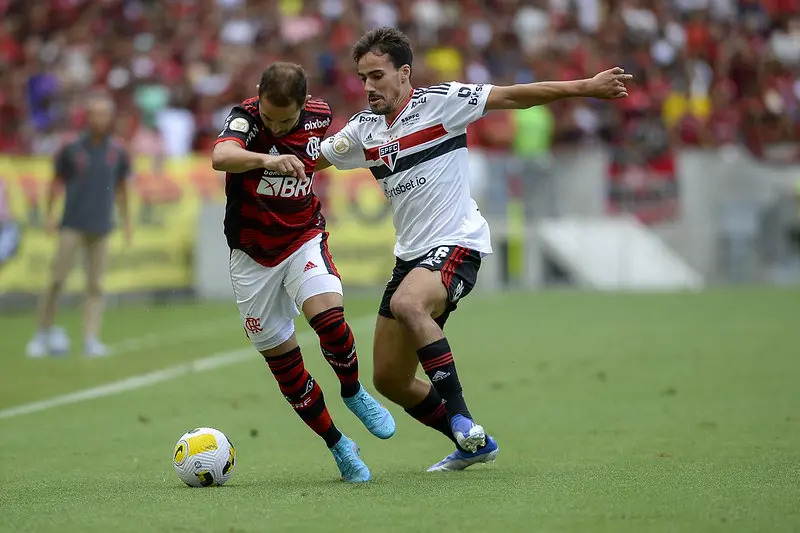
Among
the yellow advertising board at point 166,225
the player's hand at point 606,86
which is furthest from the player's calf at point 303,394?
the yellow advertising board at point 166,225

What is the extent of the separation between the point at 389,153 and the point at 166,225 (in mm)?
13746

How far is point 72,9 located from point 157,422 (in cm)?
1762

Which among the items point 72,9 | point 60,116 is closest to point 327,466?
point 60,116

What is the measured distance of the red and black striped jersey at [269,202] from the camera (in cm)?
739

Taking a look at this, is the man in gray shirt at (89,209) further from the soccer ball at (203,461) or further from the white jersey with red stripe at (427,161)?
the soccer ball at (203,461)

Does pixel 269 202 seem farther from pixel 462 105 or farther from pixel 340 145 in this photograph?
pixel 462 105

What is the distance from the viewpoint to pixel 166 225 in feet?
68.7

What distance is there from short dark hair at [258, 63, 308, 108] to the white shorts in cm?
91

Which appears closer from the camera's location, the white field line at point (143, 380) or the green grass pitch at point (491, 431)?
the green grass pitch at point (491, 431)

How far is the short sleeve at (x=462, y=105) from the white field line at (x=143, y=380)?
4.76 meters

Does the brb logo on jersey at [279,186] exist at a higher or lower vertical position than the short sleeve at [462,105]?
lower

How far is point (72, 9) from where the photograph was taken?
25875 mm

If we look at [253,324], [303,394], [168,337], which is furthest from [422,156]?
[168,337]

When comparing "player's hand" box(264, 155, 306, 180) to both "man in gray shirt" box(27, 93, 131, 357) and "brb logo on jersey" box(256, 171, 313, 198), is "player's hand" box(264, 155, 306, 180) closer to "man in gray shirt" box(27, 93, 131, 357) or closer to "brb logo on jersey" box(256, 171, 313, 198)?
"brb logo on jersey" box(256, 171, 313, 198)
